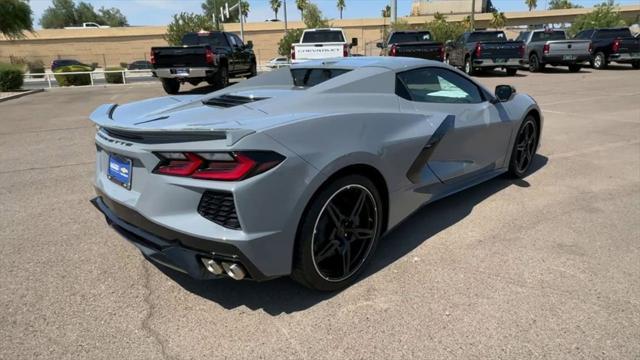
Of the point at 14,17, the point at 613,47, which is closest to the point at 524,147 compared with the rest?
the point at 613,47

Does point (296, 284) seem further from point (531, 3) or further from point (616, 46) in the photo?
point (531, 3)

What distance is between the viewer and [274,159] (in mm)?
2314

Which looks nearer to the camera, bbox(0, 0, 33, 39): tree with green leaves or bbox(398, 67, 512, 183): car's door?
bbox(398, 67, 512, 183): car's door

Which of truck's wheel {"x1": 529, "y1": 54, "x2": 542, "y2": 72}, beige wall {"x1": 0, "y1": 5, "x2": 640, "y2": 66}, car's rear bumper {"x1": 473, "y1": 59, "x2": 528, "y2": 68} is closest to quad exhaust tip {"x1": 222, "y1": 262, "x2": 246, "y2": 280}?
car's rear bumper {"x1": 473, "y1": 59, "x2": 528, "y2": 68}

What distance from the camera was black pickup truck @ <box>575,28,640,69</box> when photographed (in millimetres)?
20172

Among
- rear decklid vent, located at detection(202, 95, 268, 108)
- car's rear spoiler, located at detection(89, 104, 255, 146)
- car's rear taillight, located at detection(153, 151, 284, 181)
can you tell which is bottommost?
car's rear taillight, located at detection(153, 151, 284, 181)

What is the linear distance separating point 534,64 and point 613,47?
357cm

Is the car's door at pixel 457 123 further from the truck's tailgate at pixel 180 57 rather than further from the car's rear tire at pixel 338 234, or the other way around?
the truck's tailgate at pixel 180 57

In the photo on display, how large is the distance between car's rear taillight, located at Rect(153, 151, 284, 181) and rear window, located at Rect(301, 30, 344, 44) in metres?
14.6

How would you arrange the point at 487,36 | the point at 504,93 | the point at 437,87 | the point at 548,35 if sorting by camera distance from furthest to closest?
the point at 548,35, the point at 487,36, the point at 504,93, the point at 437,87

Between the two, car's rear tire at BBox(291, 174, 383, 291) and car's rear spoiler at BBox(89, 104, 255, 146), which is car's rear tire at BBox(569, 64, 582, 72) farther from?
car's rear spoiler at BBox(89, 104, 255, 146)

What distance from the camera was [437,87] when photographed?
3.95 m

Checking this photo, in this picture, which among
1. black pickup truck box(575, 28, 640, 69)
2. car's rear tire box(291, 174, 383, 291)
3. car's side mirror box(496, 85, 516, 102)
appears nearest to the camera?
car's rear tire box(291, 174, 383, 291)

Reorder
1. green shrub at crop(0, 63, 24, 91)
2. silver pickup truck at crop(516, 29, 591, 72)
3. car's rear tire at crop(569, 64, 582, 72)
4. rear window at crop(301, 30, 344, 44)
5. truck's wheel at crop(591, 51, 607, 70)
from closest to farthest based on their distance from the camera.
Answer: rear window at crop(301, 30, 344, 44), green shrub at crop(0, 63, 24, 91), silver pickup truck at crop(516, 29, 591, 72), car's rear tire at crop(569, 64, 582, 72), truck's wheel at crop(591, 51, 607, 70)
